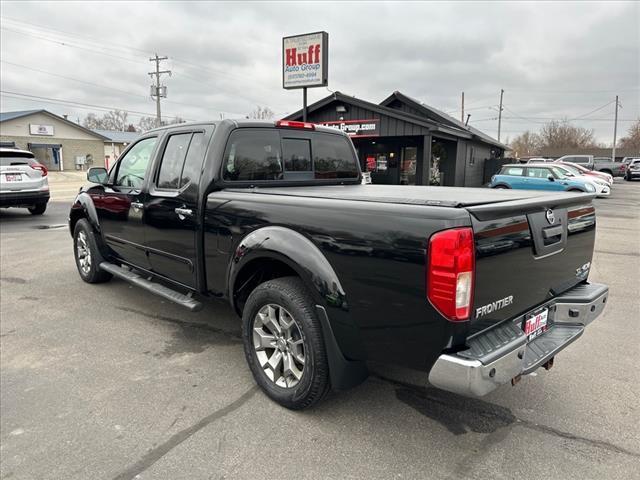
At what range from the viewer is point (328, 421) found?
2885mm

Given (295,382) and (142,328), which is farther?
(142,328)

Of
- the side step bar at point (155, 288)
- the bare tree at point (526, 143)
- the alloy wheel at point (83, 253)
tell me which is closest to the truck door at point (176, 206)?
the side step bar at point (155, 288)

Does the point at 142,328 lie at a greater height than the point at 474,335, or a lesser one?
lesser

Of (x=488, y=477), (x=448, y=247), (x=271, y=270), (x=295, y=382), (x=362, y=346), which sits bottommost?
(x=488, y=477)

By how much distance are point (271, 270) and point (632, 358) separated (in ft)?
10.2

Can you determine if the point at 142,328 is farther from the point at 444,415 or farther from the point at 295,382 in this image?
the point at 444,415

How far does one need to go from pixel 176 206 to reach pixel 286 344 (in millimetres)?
1627

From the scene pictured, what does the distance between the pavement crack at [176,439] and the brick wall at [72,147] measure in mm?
49287

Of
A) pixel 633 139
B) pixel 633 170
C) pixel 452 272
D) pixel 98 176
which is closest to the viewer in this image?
pixel 452 272

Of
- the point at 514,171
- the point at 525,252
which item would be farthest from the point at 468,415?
the point at 514,171

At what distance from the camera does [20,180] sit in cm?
1143

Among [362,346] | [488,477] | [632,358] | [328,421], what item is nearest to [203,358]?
[328,421]

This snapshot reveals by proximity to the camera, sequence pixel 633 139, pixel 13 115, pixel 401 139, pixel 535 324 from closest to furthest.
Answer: pixel 535 324 → pixel 401 139 → pixel 13 115 → pixel 633 139

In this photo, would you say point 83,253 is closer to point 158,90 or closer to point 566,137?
point 158,90
